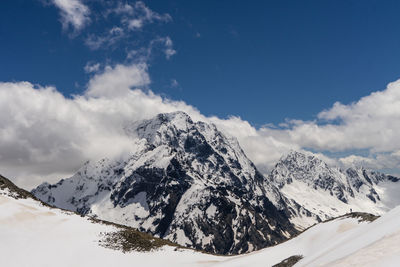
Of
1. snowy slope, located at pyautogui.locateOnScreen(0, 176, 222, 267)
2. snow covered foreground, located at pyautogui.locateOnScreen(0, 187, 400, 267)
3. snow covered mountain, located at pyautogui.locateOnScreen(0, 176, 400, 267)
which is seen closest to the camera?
snowy slope, located at pyautogui.locateOnScreen(0, 176, 222, 267)

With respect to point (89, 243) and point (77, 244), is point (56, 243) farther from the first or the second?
point (89, 243)

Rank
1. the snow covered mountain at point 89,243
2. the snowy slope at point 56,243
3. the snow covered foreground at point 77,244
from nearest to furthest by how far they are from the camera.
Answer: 1. the snowy slope at point 56,243
2. the snow covered foreground at point 77,244
3. the snow covered mountain at point 89,243

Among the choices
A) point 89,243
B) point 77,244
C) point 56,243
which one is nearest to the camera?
point 56,243

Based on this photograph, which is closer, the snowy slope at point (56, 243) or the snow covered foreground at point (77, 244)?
the snowy slope at point (56, 243)

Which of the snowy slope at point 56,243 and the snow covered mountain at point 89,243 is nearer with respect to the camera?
the snowy slope at point 56,243

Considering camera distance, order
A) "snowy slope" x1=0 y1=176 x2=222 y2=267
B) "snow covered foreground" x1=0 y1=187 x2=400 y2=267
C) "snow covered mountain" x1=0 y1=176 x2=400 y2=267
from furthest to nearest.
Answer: "snow covered mountain" x1=0 y1=176 x2=400 y2=267
"snow covered foreground" x1=0 y1=187 x2=400 y2=267
"snowy slope" x1=0 y1=176 x2=222 y2=267

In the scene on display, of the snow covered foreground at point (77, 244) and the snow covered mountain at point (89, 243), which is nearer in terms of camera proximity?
the snow covered foreground at point (77, 244)

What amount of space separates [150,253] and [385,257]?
3846cm

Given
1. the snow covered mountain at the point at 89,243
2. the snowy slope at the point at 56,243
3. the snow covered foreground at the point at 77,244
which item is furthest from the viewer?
the snow covered mountain at the point at 89,243

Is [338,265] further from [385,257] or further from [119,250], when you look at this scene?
[119,250]

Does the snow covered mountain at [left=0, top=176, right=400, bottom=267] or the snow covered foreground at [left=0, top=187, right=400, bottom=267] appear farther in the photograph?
the snow covered mountain at [left=0, top=176, right=400, bottom=267]

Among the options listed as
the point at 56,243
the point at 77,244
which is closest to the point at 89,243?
the point at 77,244

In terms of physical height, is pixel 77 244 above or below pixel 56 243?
below

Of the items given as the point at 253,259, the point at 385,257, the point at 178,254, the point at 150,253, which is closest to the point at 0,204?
the point at 150,253
